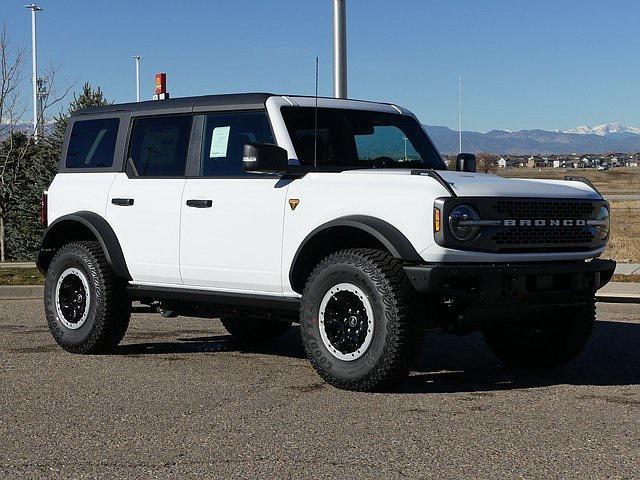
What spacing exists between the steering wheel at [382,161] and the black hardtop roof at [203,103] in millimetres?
954

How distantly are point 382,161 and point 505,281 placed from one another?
1.72 m

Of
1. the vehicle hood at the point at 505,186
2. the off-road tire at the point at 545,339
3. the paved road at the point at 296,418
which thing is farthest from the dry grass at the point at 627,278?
the vehicle hood at the point at 505,186

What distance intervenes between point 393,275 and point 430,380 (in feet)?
3.99

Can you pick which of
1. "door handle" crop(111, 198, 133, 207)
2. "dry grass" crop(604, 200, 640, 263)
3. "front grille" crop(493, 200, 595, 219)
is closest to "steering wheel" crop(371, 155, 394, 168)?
"front grille" crop(493, 200, 595, 219)

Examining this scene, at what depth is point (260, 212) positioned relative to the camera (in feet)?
26.2

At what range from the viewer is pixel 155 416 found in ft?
21.3

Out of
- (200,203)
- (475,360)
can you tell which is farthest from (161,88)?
(475,360)

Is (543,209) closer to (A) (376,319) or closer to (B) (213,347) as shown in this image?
(A) (376,319)

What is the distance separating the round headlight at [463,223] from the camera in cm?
696

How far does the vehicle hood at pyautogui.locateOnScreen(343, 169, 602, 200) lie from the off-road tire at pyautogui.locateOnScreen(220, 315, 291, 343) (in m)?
2.87

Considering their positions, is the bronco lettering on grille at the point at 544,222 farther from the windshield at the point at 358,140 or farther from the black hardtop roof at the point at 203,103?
the black hardtop roof at the point at 203,103

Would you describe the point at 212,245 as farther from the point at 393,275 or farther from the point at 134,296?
the point at 393,275

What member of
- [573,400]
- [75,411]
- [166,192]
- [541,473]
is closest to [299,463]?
[541,473]

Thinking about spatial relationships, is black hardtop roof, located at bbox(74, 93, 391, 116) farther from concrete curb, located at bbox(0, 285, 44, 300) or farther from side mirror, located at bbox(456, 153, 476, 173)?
concrete curb, located at bbox(0, 285, 44, 300)
